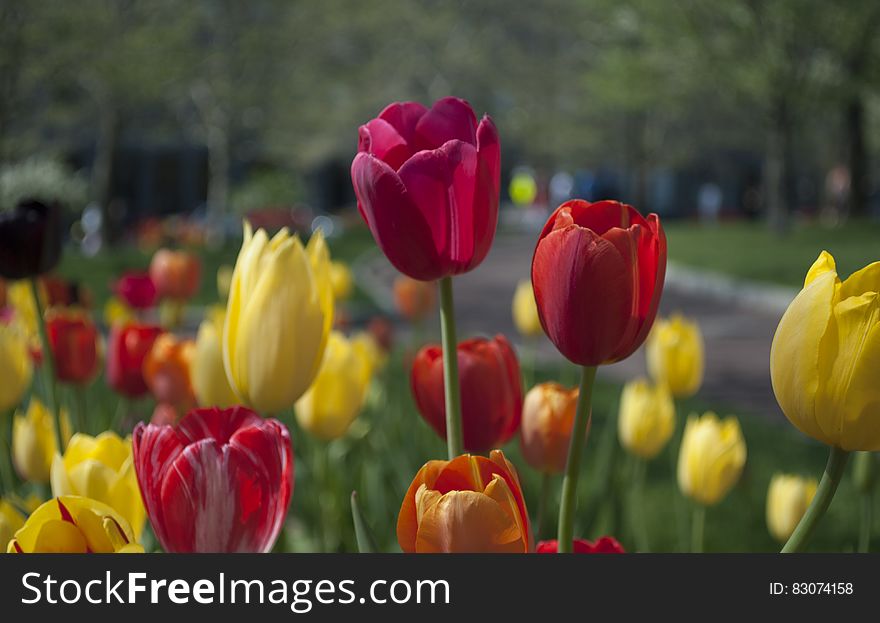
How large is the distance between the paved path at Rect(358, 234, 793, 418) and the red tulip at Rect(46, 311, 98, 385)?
419cm

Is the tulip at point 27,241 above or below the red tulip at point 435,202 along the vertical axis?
above

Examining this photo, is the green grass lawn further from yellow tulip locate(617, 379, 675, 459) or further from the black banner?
the black banner

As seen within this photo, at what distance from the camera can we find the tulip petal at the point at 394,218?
735 mm

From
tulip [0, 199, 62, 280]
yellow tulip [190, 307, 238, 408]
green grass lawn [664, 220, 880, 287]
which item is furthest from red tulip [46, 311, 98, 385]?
green grass lawn [664, 220, 880, 287]

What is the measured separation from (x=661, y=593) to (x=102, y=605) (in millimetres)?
315

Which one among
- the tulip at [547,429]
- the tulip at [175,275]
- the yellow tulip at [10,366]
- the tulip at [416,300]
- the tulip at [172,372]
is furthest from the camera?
the tulip at [416,300]

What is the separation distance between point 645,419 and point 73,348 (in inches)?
37.9

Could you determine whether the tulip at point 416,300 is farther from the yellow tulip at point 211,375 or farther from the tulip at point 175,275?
the yellow tulip at point 211,375

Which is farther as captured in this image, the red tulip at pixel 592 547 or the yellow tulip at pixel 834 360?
the red tulip at pixel 592 547

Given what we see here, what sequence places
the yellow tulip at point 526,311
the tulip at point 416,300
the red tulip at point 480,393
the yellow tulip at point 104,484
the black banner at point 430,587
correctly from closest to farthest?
the black banner at point 430,587
the yellow tulip at point 104,484
the red tulip at point 480,393
the yellow tulip at point 526,311
the tulip at point 416,300

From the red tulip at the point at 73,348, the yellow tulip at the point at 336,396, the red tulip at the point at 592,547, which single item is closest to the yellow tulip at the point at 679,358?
the yellow tulip at the point at 336,396

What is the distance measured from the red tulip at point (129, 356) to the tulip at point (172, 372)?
0.39 ft

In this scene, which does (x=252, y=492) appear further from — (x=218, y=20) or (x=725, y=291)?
(x=218, y=20)

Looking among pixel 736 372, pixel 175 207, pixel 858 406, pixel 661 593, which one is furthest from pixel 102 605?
pixel 175 207
